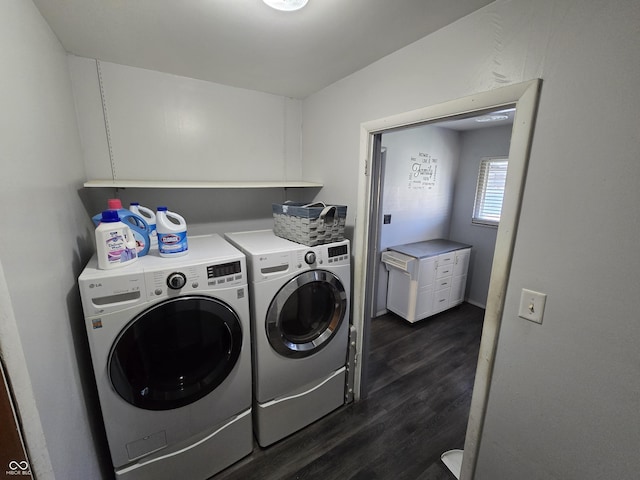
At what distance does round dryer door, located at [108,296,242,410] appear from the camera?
3.70 feet

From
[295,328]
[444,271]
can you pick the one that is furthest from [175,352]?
[444,271]

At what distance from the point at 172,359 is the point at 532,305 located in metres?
1.56

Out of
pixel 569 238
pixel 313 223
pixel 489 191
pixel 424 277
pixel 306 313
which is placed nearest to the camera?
pixel 569 238

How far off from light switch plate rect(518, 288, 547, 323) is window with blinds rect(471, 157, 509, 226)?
2641 millimetres

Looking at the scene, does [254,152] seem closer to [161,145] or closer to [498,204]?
[161,145]

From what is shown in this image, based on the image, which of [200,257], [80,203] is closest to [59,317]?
[200,257]

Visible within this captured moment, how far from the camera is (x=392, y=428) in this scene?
177 centimetres

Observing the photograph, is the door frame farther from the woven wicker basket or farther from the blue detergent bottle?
the blue detergent bottle

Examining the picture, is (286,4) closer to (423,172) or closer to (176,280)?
(176,280)

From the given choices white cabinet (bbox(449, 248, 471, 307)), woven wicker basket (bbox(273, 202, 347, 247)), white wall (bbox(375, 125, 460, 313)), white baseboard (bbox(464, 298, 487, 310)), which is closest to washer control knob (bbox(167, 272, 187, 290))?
woven wicker basket (bbox(273, 202, 347, 247))

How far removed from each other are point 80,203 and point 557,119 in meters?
2.15

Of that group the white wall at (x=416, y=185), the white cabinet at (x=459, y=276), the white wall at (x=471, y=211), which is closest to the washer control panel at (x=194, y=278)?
the white wall at (x=416, y=185)

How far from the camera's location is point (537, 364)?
3.28 feet

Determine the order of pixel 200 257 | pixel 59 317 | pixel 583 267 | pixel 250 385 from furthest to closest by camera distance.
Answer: pixel 250 385
pixel 200 257
pixel 59 317
pixel 583 267
